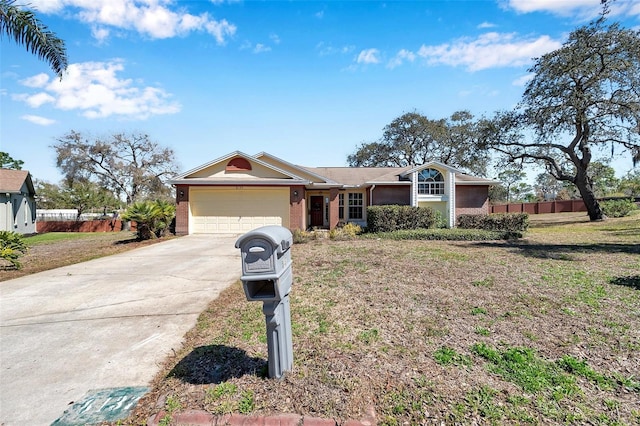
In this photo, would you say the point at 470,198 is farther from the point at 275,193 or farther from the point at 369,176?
the point at 275,193

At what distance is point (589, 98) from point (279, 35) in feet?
63.8

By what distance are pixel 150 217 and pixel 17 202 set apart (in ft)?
43.1

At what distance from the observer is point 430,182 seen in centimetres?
1878

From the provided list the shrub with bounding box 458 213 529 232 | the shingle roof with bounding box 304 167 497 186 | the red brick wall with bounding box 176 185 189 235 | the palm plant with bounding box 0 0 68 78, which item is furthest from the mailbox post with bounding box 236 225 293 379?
the shingle roof with bounding box 304 167 497 186

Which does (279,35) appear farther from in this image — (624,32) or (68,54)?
(624,32)

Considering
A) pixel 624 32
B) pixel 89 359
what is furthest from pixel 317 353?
pixel 624 32

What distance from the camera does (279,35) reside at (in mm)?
10461

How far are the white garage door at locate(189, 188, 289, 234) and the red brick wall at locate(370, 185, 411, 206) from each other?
559 cm

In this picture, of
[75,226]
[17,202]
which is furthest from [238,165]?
[75,226]

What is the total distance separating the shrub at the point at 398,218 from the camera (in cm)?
1570

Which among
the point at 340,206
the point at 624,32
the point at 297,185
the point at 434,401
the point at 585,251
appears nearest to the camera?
the point at 434,401

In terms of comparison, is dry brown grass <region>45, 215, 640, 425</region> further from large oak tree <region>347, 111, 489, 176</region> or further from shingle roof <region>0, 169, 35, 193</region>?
large oak tree <region>347, 111, 489, 176</region>

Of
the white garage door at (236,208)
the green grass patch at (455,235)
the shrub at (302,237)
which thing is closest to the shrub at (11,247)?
the white garage door at (236,208)

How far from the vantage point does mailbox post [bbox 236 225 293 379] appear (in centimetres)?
253
